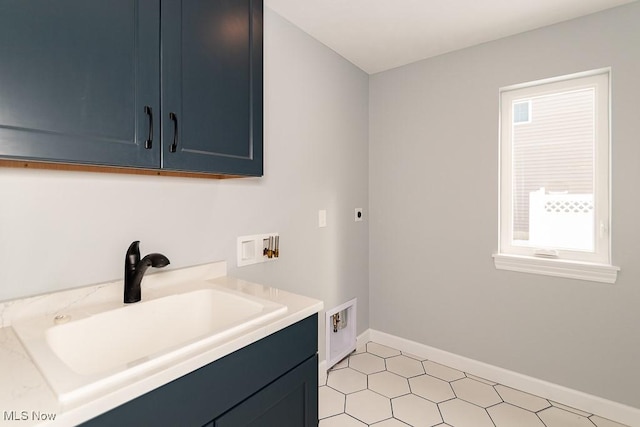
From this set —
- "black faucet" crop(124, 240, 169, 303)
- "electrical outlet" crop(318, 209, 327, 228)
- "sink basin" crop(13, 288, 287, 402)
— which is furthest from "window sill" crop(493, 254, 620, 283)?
"black faucet" crop(124, 240, 169, 303)

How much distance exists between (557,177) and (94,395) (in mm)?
2472

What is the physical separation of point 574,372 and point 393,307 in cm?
120

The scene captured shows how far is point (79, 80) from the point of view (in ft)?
2.81

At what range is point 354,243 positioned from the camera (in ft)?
8.54

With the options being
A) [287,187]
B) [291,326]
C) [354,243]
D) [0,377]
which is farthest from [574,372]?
[0,377]

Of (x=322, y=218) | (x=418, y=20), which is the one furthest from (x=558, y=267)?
(x=418, y=20)

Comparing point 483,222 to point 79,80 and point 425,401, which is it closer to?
point 425,401

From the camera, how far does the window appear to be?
188 centimetres

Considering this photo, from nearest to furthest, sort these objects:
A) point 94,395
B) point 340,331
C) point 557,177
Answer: point 94,395
point 557,177
point 340,331

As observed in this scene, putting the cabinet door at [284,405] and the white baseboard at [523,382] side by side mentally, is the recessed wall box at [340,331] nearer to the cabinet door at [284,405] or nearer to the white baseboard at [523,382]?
the white baseboard at [523,382]

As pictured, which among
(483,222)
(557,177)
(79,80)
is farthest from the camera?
(483,222)

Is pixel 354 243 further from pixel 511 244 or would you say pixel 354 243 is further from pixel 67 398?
pixel 67 398

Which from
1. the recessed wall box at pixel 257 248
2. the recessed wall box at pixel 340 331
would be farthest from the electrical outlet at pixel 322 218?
the recessed wall box at pixel 340 331

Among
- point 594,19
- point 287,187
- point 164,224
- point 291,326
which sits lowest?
point 291,326
